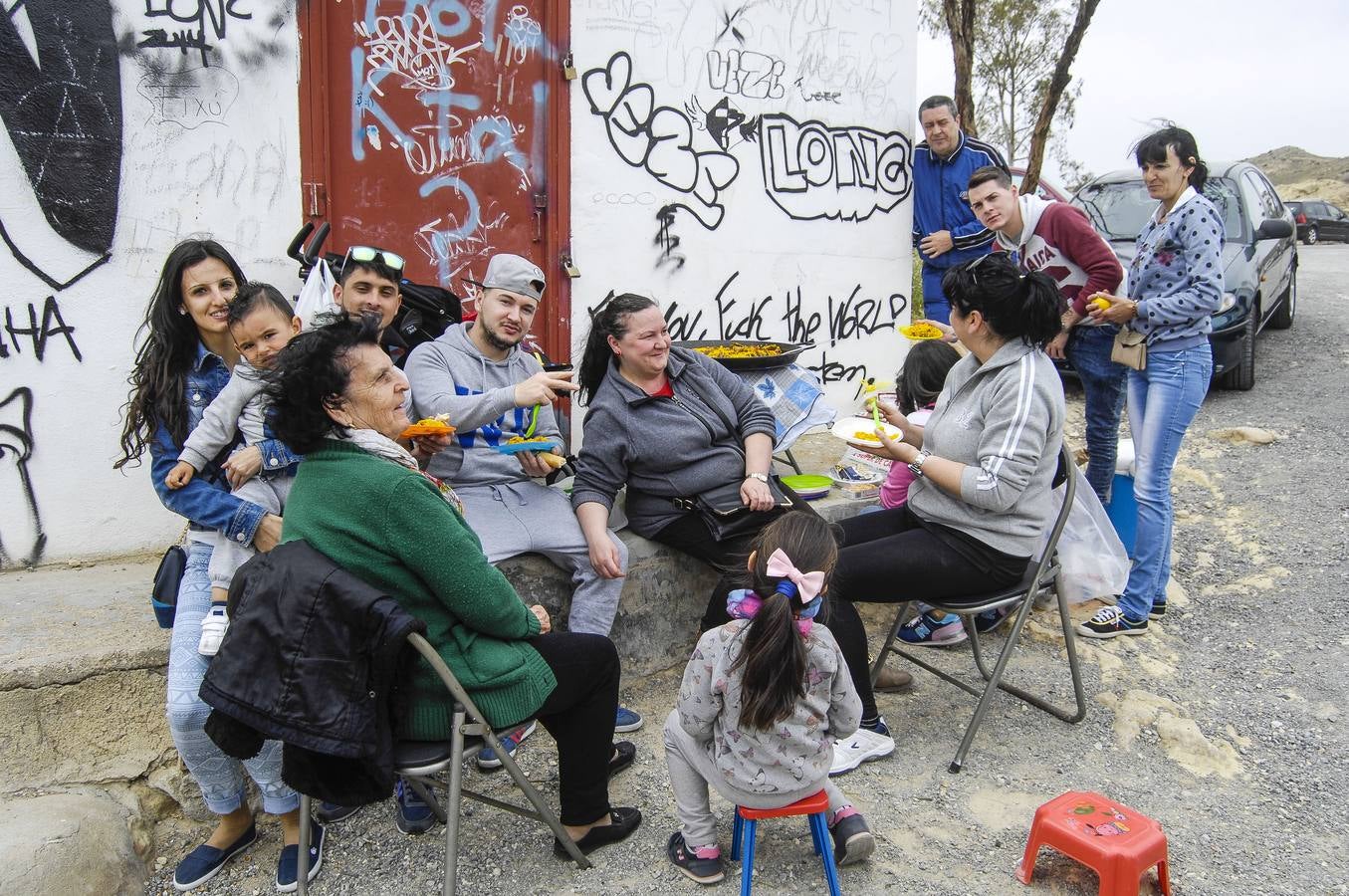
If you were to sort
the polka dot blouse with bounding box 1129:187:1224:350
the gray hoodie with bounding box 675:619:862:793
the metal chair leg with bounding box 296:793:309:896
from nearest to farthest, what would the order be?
1. the gray hoodie with bounding box 675:619:862:793
2. the metal chair leg with bounding box 296:793:309:896
3. the polka dot blouse with bounding box 1129:187:1224:350

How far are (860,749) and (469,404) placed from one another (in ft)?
6.15

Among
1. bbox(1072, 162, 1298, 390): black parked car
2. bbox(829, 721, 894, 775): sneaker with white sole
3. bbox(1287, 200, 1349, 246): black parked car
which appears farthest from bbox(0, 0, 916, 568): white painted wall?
bbox(1287, 200, 1349, 246): black parked car

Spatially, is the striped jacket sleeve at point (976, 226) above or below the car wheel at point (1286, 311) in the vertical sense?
above

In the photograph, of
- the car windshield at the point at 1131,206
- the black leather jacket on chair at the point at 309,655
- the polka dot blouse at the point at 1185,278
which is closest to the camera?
the black leather jacket on chair at the point at 309,655

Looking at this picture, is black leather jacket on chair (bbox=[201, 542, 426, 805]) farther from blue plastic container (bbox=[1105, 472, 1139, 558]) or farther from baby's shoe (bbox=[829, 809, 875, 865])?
blue plastic container (bbox=[1105, 472, 1139, 558])

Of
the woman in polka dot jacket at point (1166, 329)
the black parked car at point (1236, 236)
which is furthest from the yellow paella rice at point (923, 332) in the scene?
the black parked car at point (1236, 236)

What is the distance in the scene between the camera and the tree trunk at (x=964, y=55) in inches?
370

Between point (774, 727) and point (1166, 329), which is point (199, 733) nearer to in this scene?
point (774, 727)

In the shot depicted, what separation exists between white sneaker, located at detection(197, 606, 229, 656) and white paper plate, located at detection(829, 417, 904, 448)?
215 cm

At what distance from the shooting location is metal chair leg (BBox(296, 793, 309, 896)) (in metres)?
2.69

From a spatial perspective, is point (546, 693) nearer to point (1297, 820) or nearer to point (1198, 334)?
point (1297, 820)

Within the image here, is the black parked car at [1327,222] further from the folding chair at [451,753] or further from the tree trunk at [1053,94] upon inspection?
the folding chair at [451,753]

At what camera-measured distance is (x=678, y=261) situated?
18.5 feet

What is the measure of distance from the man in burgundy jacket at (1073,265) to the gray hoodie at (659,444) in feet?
5.78
